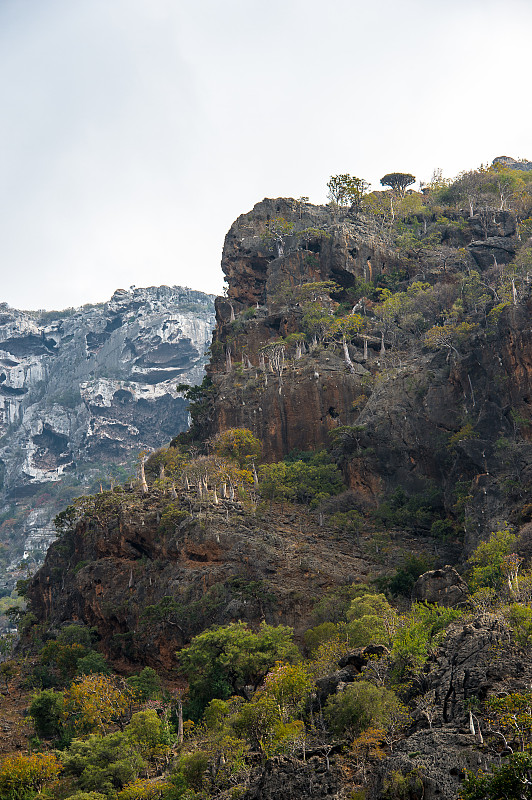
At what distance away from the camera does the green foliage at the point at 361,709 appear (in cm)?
2900

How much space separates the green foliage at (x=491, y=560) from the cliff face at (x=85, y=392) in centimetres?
10102

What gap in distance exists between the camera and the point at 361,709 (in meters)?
29.3

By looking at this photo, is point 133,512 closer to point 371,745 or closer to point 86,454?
point 371,745

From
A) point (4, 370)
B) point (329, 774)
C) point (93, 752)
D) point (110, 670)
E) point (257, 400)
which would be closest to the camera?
point (329, 774)

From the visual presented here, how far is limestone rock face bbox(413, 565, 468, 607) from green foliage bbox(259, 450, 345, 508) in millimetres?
15422

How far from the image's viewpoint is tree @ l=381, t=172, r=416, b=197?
330 feet

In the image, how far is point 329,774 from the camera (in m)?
27.0

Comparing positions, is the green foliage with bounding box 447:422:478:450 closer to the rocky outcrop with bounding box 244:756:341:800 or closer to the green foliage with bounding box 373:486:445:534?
the green foliage with bounding box 373:486:445:534

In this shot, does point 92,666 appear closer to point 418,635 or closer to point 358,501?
point 358,501

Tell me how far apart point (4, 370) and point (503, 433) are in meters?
142

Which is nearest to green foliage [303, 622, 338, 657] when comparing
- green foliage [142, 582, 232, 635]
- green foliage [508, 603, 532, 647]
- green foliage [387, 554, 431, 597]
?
green foliage [387, 554, 431, 597]

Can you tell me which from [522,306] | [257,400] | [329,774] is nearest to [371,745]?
[329,774]

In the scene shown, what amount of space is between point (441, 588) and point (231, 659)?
11.0m

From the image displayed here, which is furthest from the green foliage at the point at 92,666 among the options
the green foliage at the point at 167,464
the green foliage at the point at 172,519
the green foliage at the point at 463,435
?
the green foliage at the point at 463,435
